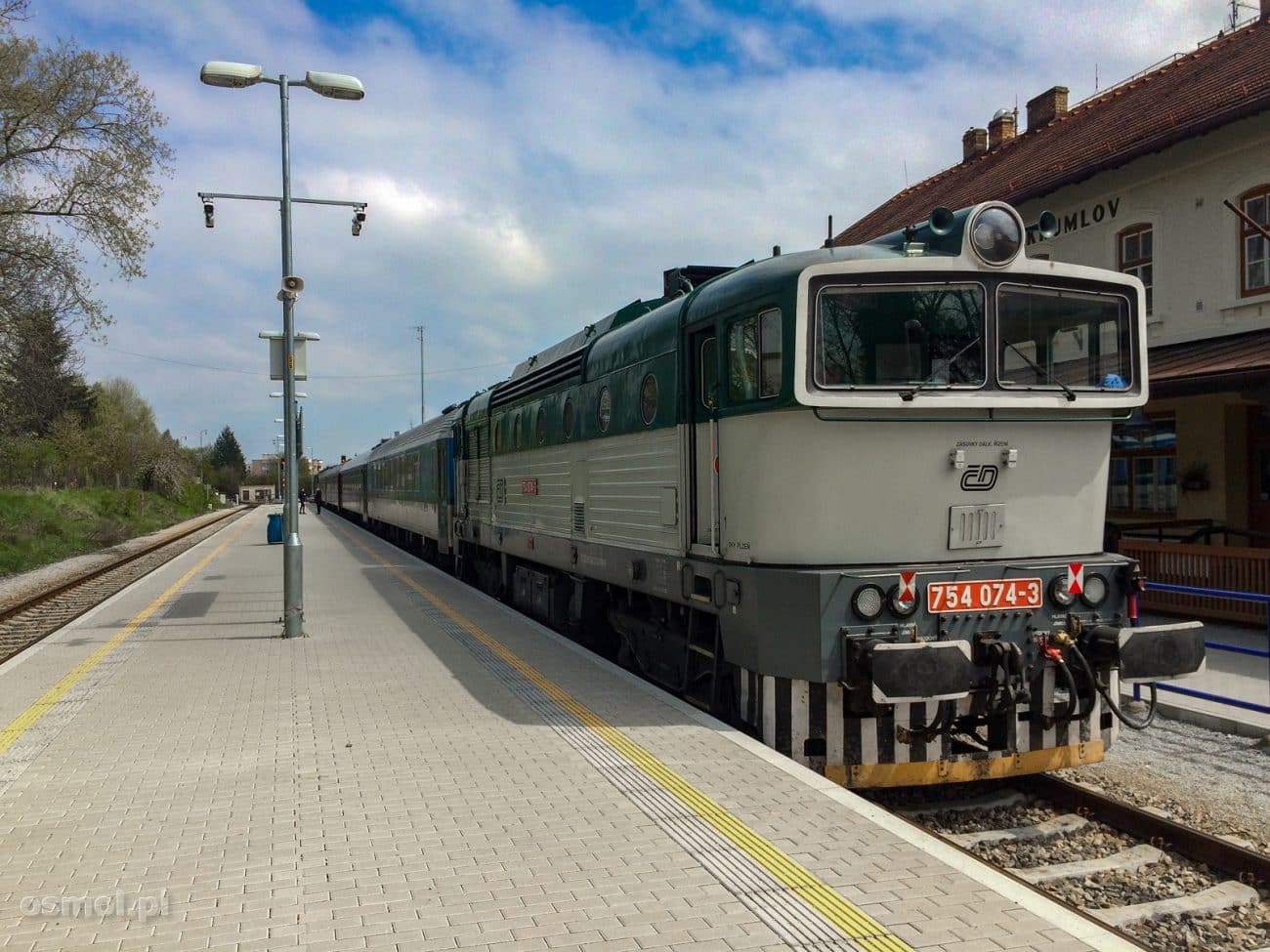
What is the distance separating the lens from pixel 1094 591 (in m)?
6.03

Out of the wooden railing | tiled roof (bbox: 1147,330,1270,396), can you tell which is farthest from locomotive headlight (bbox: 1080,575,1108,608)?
the wooden railing

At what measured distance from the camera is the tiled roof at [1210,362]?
10375 mm

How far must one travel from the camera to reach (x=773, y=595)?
228 inches

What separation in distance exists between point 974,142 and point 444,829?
23.0m

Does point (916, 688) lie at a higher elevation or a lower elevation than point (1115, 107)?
lower

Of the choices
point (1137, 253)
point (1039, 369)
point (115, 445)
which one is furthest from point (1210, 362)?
point (115, 445)

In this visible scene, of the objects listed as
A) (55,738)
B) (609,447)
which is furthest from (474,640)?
(55,738)

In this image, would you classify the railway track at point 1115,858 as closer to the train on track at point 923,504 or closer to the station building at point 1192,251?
the train on track at point 923,504

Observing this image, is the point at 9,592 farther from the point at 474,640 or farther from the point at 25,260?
the point at 474,640

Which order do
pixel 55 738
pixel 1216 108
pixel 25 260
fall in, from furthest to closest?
pixel 25 260, pixel 1216 108, pixel 55 738

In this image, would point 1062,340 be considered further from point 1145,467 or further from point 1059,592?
point 1145,467

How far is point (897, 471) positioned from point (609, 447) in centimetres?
337

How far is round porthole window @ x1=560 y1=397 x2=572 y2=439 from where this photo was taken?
9.89 m

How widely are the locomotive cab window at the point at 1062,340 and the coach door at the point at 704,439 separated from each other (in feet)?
5.87
